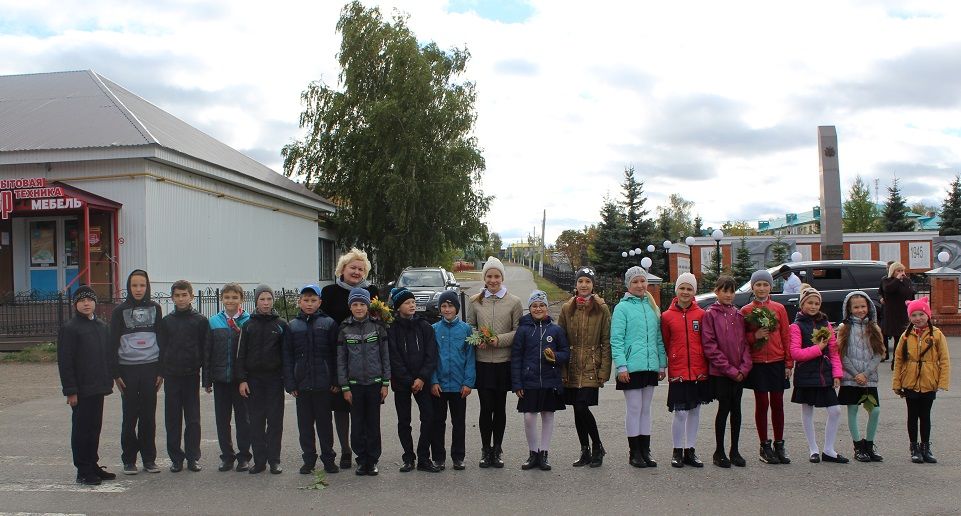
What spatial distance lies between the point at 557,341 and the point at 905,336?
125 inches

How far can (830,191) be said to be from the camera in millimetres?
22953

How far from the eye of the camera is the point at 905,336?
684 cm

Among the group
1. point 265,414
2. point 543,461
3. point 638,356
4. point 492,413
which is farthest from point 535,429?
point 265,414

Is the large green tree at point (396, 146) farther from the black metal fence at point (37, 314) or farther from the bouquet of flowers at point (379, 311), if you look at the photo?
the bouquet of flowers at point (379, 311)

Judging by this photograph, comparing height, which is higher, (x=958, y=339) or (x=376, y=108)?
(x=376, y=108)

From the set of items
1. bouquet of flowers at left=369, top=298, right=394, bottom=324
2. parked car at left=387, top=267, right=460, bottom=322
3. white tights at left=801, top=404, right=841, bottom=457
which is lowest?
white tights at left=801, top=404, right=841, bottom=457

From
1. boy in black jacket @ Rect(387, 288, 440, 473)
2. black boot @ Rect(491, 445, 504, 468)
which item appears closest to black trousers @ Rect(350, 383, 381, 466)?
boy in black jacket @ Rect(387, 288, 440, 473)

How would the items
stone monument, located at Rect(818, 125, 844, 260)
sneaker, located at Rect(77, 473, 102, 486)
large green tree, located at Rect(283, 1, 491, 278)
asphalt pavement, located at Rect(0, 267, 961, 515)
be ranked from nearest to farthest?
asphalt pavement, located at Rect(0, 267, 961, 515) → sneaker, located at Rect(77, 473, 102, 486) → stone monument, located at Rect(818, 125, 844, 260) → large green tree, located at Rect(283, 1, 491, 278)

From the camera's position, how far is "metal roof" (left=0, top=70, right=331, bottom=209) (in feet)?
63.5

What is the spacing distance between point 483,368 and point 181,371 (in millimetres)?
2655

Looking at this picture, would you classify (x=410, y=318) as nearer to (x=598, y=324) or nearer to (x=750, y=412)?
(x=598, y=324)

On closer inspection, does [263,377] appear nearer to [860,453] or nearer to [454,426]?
[454,426]

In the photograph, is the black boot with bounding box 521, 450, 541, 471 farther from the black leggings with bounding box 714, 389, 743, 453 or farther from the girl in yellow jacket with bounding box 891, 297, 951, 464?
the girl in yellow jacket with bounding box 891, 297, 951, 464

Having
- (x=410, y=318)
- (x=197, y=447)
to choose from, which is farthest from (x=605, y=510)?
(x=197, y=447)
